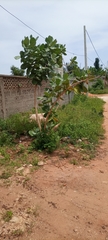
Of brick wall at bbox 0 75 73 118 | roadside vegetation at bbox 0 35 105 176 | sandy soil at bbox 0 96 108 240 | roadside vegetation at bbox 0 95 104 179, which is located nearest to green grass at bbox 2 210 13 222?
sandy soil at bbox 0 96 108 240

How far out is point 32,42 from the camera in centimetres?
372

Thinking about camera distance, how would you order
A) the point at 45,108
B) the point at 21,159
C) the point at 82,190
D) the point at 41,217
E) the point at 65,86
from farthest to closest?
the point at 45,108 < the point at 65,86 < the point at 21,159 < the point at 82,190 < the point at 41,217

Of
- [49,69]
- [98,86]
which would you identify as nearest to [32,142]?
[49,69]

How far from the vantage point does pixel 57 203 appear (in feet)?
8.00

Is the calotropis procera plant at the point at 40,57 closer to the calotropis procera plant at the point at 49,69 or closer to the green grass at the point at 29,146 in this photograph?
the calotropis procera plant at the point at 49,69

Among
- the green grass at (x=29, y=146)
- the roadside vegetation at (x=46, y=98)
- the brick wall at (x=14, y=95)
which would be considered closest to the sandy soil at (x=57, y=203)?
the green grass at (x=29, y=146)

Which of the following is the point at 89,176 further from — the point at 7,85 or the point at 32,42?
the point at 7,85

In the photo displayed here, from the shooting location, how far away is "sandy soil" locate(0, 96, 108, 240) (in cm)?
199

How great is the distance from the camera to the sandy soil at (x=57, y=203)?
199 centimetres

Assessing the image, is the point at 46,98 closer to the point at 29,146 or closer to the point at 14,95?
the point at 29,146

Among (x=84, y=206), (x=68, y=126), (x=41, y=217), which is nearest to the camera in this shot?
(x=41, y=217)

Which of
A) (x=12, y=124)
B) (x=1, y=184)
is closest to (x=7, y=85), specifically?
(x=12, y=124)

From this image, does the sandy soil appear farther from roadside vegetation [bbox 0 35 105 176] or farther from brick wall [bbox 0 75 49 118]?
brick wall [bbox 0 75 49 118]

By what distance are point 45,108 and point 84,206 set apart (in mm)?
2178
